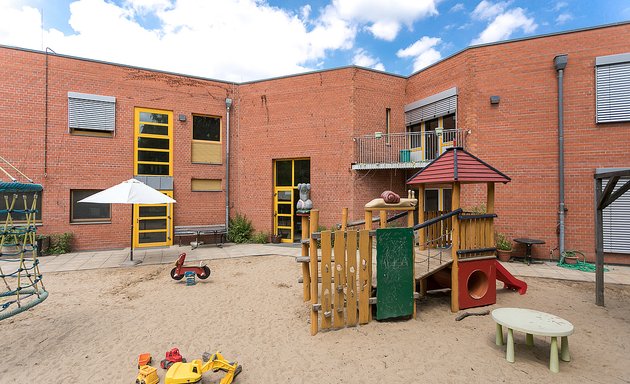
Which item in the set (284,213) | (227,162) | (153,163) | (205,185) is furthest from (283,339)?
(153,163)

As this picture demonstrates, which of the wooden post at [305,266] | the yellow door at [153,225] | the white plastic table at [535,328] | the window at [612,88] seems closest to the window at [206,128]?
the yellow door at [153,225]

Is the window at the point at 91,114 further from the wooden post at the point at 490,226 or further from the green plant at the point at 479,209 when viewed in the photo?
the green plant at the point at 479,209

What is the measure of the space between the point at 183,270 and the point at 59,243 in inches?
247

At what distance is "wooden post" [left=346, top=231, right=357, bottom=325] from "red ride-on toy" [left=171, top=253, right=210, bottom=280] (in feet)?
13.3

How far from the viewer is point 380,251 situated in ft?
15.4

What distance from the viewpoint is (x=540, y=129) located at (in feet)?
30.0

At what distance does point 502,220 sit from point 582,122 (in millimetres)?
3659

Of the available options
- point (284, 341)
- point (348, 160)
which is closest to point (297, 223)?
point (348, 160)

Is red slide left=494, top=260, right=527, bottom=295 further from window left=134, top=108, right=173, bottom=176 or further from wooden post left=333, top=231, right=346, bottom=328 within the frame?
window left=134, top=108, right=173, bottom=176

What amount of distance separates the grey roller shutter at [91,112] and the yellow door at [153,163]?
0.83 metres

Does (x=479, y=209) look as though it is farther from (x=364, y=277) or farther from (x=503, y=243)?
(x=364, y=277)

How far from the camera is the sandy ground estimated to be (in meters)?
3.40

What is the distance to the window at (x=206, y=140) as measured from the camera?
485 inches

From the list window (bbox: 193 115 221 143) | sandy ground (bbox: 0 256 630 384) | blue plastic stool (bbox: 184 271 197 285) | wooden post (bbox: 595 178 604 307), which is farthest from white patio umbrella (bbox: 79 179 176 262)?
wooden post (bbox: 595 178 604 307)
